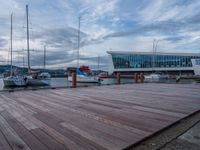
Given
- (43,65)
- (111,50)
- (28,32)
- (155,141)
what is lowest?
(155,141)

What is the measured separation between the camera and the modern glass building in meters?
38.0

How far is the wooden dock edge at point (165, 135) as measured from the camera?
185cm

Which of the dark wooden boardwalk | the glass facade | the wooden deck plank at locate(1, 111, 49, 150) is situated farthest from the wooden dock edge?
the glass facade

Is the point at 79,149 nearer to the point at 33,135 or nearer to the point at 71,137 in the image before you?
the point at 71,137

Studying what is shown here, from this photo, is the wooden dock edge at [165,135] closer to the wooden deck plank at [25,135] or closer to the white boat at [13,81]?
the wooden deck plank at [25,135]

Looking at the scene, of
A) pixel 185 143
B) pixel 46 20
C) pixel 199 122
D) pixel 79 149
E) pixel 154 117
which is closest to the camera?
pixel 79 149

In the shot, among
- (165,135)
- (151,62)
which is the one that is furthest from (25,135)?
(151,62)

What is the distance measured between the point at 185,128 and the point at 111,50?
4273cm

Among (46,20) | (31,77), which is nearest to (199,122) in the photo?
(46,20)

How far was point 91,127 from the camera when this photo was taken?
7.82ft

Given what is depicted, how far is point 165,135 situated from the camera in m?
2.17

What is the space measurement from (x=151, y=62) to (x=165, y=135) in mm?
41283

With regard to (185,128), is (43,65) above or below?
above

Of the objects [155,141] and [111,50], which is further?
[111,50]
